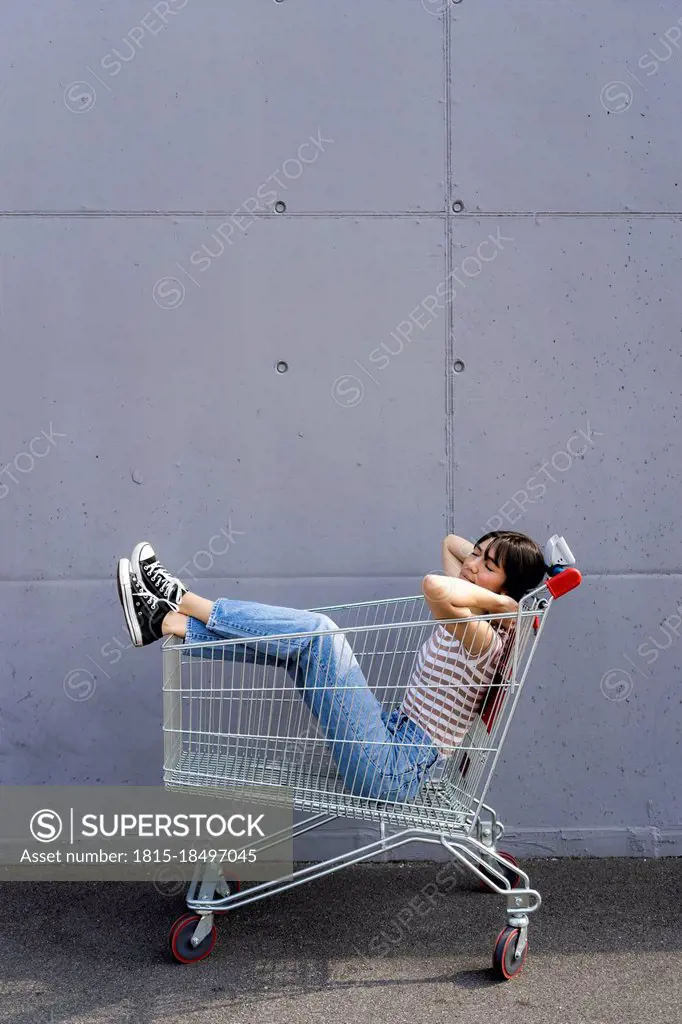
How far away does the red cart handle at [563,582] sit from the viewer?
2502 mm

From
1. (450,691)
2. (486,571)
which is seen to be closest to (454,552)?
(486,571)

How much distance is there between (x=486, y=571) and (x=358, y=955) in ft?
4.09

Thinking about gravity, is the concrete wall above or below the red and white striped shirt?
above

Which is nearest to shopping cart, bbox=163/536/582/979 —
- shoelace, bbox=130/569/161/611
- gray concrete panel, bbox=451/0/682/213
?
shoelace, bbox=130/569/161/611

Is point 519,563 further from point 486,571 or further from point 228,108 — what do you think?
point 228,108

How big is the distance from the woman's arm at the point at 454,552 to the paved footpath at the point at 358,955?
1164 millimetres

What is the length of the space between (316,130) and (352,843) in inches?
110

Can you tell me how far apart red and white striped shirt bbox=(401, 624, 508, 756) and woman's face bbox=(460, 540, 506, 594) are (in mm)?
218

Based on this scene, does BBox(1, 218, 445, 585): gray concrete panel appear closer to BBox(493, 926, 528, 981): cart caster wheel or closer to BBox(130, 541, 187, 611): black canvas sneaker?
BBox(130, 541, 187, 611): black canvas sneaker

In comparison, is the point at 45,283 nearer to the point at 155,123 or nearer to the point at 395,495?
the point at 155,123

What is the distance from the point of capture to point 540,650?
12.1ft

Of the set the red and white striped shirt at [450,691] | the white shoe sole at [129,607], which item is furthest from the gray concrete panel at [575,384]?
the white shoe sole at [129,607]

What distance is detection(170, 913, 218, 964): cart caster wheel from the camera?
2811 mm

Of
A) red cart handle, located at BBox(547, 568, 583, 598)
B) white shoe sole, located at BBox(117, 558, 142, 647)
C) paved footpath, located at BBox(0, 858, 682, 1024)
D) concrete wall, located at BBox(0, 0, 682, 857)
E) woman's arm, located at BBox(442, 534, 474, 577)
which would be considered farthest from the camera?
concrete wall, located at BBox(0, 0, 682, 857)
